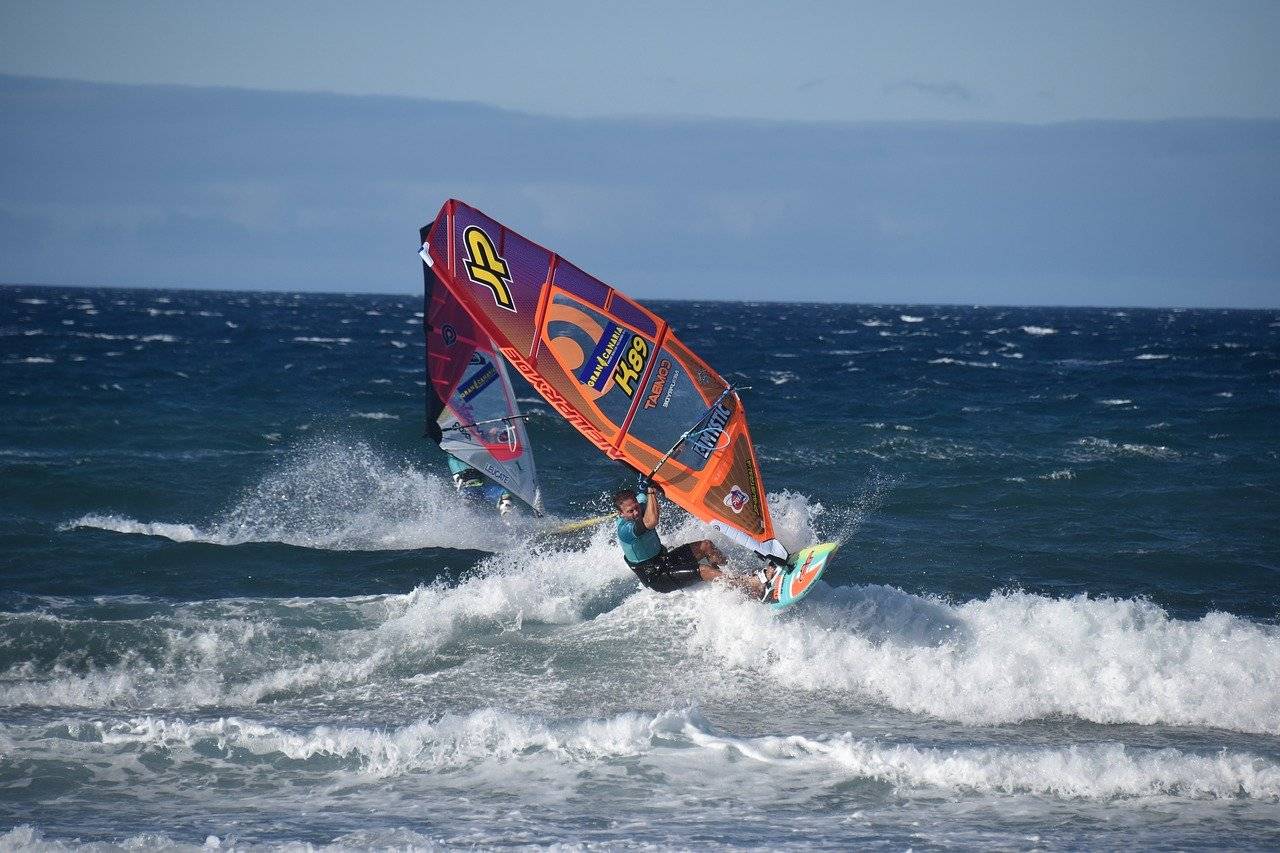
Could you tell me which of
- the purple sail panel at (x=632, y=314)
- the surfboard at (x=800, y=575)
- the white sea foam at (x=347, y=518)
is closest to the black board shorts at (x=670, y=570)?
the surfboard at (x=800, y=575)

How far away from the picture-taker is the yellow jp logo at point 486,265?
9141mm

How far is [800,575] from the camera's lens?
28.5 feet

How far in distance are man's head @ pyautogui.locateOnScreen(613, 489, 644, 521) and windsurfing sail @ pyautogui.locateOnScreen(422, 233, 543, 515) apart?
4259 millimetres

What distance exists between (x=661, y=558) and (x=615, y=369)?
5.16ft

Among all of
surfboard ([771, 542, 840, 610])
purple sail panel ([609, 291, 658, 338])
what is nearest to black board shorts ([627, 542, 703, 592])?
surfboard ([771, 542, 840, 610])

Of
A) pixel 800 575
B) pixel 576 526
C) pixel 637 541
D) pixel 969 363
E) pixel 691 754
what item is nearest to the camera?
pixel 691 754

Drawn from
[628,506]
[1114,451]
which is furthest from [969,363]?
[628,506]

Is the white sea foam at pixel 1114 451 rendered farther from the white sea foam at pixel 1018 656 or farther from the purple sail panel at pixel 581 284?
the purple sail panel at pixel 581 284

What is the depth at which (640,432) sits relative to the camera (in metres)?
9.17

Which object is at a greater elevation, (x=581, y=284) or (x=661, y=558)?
(x=581, y=284)

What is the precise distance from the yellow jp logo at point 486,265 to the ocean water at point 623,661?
2679 mm

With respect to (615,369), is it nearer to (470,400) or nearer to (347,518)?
(470,400)

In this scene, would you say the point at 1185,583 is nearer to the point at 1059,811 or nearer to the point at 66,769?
the point at 1059,811

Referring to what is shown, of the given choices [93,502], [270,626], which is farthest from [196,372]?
[270,626]
